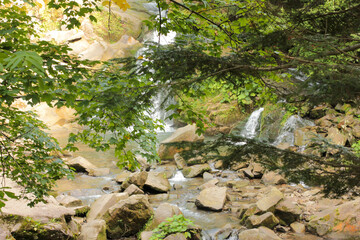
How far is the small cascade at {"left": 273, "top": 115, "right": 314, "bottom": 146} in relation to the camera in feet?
36.9

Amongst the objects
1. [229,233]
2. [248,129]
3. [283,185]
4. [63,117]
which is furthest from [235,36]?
[63,117]

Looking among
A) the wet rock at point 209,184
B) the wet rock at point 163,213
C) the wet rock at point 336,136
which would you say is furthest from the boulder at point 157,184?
the wet rock at point 336,136

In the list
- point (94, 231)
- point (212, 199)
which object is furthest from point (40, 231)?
point (212, 199)

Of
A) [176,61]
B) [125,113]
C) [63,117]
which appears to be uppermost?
[176,61]

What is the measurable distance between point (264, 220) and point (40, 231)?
4.27m

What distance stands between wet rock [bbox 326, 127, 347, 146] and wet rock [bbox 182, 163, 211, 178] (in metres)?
4.58

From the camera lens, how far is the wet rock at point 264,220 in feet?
17.1

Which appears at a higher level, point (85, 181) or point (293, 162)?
point (293, 162)

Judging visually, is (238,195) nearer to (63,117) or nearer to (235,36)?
(235,36)

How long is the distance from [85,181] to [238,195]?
16.9 feet

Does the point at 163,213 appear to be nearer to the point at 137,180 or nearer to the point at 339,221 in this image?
the point at 137,180

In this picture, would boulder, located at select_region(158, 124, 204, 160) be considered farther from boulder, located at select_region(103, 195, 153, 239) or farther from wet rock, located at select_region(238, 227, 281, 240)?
wet rock, located at select_region(238, 227, 281, 240)

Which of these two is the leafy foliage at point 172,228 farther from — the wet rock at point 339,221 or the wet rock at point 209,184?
the wet rock at point 209,184

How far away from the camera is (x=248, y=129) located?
44.4 feet
